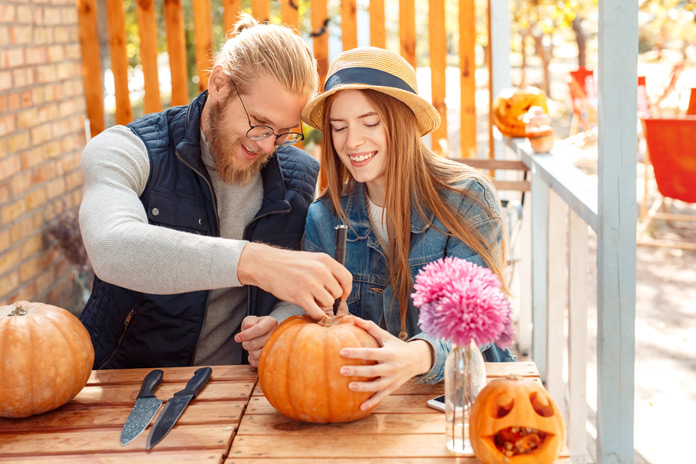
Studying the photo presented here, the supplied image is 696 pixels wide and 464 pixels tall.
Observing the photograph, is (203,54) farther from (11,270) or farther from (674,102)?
(674,102)

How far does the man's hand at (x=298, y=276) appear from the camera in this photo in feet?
5.32

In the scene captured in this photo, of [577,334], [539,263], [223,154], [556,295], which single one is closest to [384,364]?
[223,154]

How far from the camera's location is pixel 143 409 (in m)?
1.67

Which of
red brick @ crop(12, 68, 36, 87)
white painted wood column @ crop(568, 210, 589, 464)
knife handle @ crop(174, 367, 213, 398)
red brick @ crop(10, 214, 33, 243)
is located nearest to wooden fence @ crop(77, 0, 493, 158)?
red brick @ crop(12, 68, 36, 87)

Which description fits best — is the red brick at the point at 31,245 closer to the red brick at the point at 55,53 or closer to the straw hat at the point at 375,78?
the red brick at the point at 55,53

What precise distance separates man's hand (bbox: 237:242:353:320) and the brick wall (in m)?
2.00

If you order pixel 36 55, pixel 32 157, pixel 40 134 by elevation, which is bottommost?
pixel 32 157

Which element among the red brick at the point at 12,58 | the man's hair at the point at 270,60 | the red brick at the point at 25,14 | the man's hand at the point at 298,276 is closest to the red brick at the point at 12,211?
the red brick at the point at 12,58

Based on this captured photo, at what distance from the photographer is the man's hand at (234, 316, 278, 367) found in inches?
74.9

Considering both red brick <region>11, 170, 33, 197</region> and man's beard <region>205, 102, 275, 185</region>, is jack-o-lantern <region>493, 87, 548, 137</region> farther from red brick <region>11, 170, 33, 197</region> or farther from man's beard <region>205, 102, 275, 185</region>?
red brick <region>11, 170, 33, 197</region>

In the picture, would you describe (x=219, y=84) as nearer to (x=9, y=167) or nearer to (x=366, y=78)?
(x=366, y=78)

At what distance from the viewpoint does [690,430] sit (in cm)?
338

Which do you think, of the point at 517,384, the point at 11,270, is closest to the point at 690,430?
the point at 517,384

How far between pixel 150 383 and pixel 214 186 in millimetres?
846
